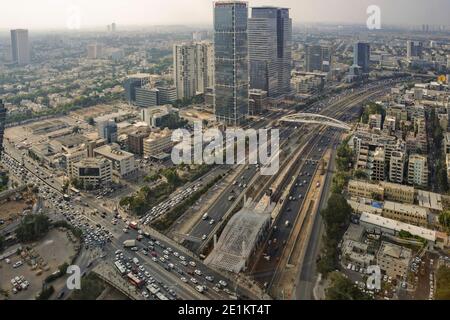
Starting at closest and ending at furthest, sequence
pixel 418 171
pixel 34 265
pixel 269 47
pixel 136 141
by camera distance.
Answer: pixel 34 265 < pixel 418 171 < pixel 136 141 < pixel 269 47

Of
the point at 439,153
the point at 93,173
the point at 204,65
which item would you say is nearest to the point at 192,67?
the point at 204,65

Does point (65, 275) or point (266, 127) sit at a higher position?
point (266, 127)

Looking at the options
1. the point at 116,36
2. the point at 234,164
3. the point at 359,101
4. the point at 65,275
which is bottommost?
the point at 65,275

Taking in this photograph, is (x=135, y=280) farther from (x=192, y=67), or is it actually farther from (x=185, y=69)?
(x=192, y=67)

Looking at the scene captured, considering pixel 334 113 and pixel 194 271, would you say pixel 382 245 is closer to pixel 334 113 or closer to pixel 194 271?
pixel 194 271
